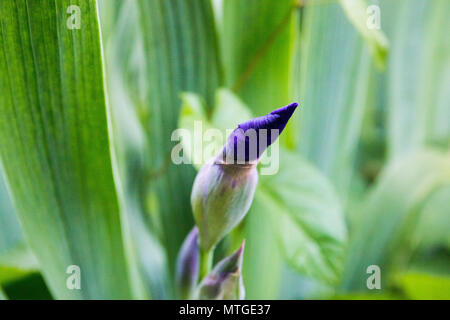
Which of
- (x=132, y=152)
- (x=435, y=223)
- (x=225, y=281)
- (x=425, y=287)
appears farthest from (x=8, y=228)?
(x=435, y=223)

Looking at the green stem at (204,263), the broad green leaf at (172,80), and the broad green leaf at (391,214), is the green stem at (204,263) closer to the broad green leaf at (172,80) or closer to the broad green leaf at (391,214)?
the broad green leaf at (172,80)

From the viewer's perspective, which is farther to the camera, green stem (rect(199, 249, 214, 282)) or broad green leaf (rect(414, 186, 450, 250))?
broad green leaf (rect(414, 186, 450, 250))

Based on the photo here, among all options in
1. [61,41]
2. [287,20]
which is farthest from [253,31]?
[61,41]

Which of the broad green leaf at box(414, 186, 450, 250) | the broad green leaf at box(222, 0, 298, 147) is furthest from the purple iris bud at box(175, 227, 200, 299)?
the broad green leaf at box(414, 186, 450, 250)

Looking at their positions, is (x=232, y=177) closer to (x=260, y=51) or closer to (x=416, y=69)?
(x=260, y=51)

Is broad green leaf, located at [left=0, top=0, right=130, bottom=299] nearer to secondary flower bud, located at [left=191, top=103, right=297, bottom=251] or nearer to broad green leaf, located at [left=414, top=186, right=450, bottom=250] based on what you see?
secondary flower bud, located at [left=191, top=103, right=297, bottom=251]

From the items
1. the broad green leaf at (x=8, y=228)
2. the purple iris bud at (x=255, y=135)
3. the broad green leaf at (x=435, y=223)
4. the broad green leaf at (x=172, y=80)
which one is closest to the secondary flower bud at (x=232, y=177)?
the purple iris bud at (x=255, y=135)
